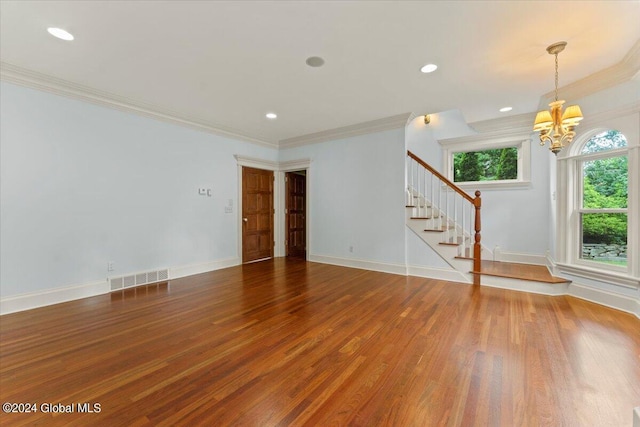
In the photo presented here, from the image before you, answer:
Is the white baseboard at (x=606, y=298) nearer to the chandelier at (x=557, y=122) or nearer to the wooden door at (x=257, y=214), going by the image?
the chandelier at (x=557, y=122)

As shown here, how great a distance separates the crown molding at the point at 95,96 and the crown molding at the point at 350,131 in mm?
1573

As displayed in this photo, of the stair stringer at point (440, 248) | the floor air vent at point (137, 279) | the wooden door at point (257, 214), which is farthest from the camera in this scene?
the wooden door at point (257, 214)

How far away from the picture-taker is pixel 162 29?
234 centimetres

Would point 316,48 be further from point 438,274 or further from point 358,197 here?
point 438,274

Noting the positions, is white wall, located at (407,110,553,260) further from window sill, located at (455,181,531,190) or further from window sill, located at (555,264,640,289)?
window sill, located at (555,264,640,289)

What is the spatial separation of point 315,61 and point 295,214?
4.25 m

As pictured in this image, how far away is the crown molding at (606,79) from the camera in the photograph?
277cm

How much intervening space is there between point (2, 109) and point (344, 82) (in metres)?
3.93

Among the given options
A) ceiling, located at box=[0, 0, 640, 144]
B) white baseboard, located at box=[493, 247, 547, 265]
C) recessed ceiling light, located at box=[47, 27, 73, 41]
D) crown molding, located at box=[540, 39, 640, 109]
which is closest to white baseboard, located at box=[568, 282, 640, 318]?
white baseboard, located at box=[493, 247, 547, 265]

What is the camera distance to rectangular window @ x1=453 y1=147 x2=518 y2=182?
16.4 ft

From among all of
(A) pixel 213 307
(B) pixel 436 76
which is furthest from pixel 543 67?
(A) pixel 213 307

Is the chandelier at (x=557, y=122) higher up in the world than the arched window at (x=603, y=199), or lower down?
higher up

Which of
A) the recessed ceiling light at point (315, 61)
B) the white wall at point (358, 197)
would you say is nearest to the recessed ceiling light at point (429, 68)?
the recessed ceiling light at point (315, 61)

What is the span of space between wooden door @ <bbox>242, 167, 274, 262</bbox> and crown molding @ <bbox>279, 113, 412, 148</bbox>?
0.95m
